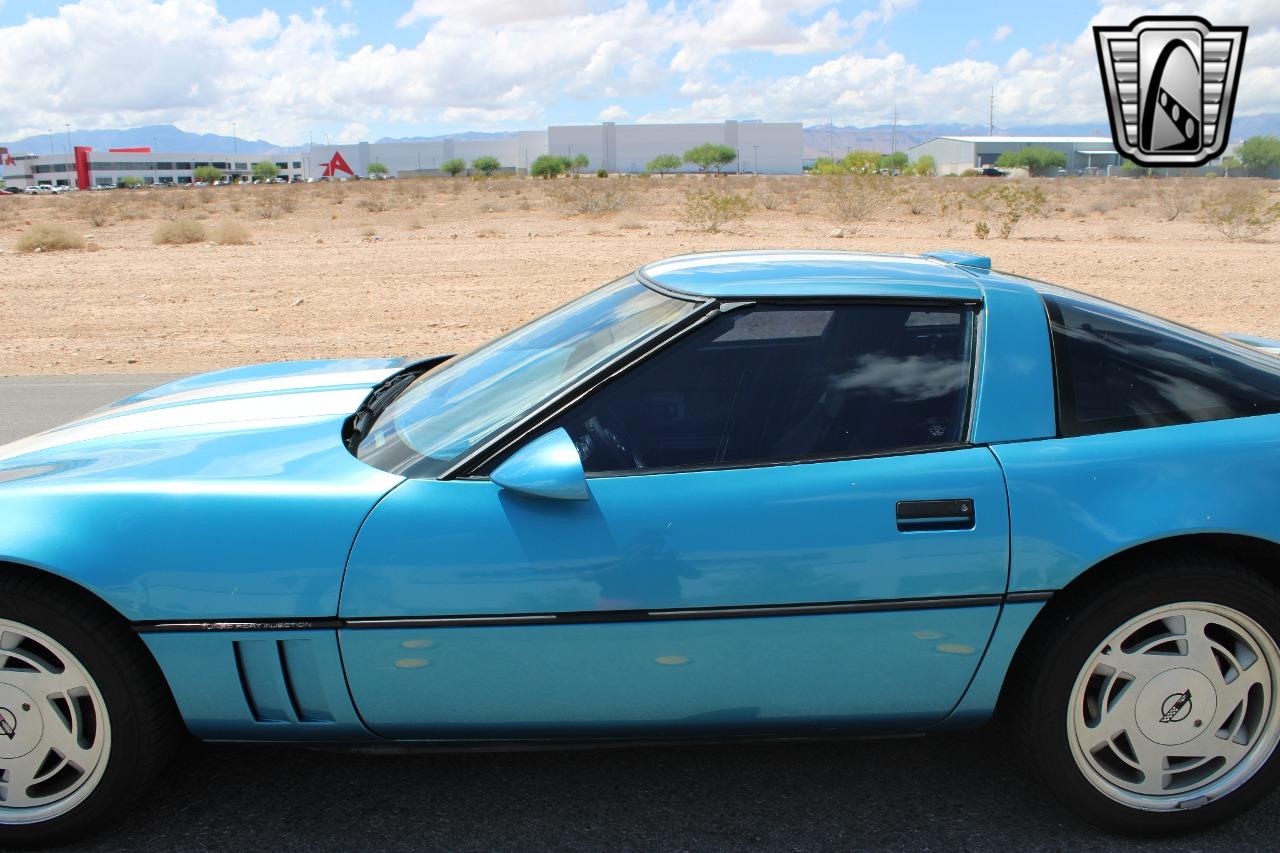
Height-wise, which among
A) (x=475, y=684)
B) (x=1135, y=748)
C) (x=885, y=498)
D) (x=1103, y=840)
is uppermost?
(x=885, y=498)

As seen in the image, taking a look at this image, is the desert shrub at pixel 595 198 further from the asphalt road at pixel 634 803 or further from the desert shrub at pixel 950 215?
the asphalt road at pixel 634 803

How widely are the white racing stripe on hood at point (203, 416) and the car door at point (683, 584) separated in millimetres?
823

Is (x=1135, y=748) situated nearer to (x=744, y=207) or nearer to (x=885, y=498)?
(x=885, y=498)

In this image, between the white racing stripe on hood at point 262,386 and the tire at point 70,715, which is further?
the white racing stripe on hood at point 262,386

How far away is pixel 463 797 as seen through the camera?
112 inches

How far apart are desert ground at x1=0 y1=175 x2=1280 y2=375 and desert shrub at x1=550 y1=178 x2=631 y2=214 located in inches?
4.0

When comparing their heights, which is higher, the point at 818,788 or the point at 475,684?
the point at 475,684

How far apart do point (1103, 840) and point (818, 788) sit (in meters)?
0.70

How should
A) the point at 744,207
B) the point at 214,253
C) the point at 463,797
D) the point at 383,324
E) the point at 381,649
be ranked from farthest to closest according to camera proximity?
the point at 744,207
the point at 214,253
the point at 383,324
the point at 463,797
the point at 381,649

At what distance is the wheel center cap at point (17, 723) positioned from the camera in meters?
2.55

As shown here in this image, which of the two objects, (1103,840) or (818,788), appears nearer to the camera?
(1103,840)

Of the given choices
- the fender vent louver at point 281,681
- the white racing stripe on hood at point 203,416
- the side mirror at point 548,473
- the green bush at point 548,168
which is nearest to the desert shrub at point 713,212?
the white racing stripe on hood at point 203,416

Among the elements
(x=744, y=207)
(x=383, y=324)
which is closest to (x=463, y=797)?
(x=383, y=324)

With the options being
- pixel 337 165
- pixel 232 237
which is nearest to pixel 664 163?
pixel 337 165
